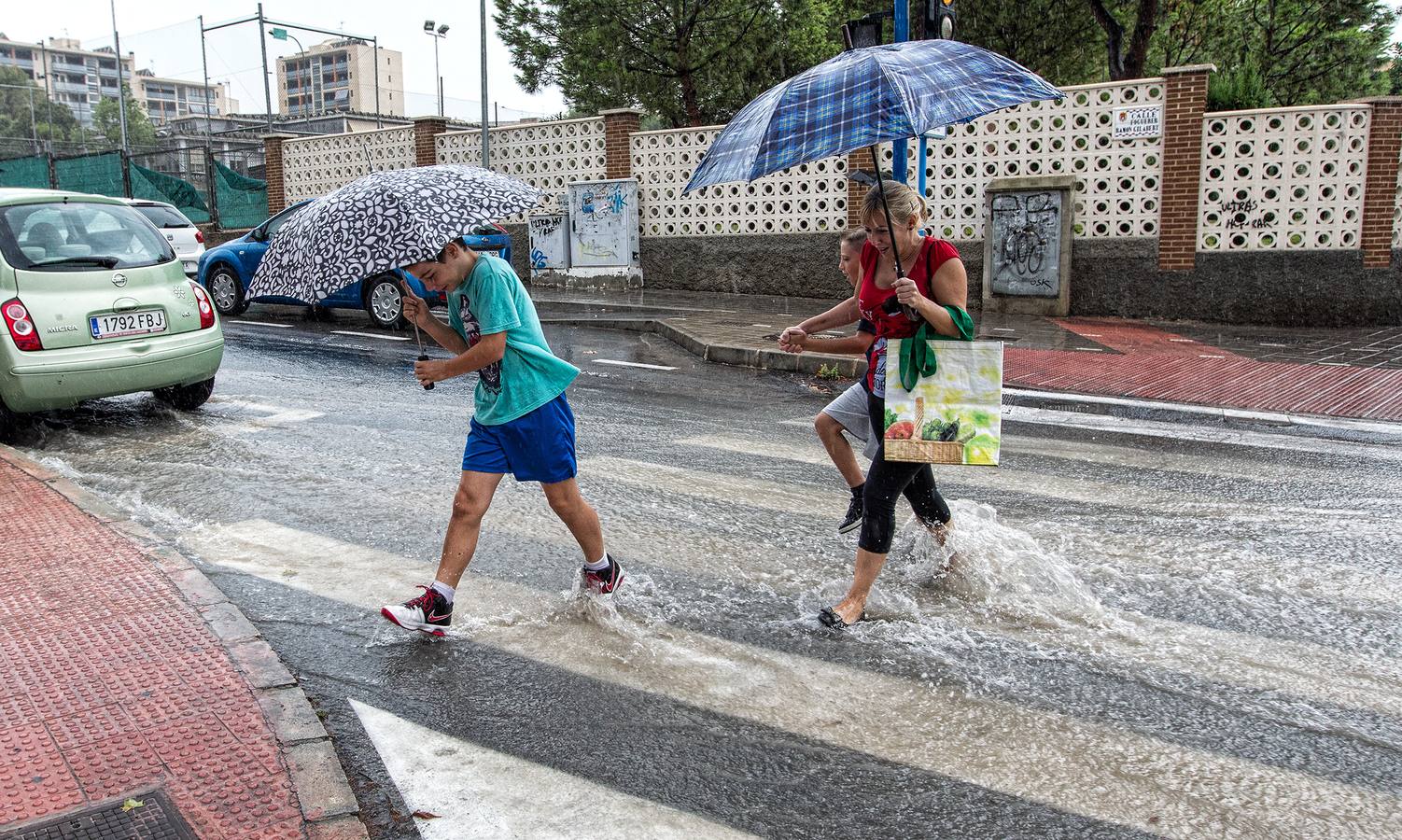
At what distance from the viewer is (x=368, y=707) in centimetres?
380

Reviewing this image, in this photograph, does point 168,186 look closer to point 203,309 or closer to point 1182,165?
point 203,309

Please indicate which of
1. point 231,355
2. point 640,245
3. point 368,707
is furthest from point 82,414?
point 640,245

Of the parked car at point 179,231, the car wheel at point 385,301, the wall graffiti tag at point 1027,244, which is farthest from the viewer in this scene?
the parked car at point 179,231

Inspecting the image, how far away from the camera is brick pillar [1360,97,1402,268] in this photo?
13.6 meters

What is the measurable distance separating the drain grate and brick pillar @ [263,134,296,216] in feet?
75.4

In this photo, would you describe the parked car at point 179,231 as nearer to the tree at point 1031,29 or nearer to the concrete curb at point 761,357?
the concrete curb at point 761,357

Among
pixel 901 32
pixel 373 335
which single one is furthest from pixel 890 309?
pixel 373 335

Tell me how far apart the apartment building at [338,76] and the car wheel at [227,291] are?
289 feet

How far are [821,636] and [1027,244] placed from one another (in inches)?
475

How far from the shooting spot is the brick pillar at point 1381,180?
13578 mm

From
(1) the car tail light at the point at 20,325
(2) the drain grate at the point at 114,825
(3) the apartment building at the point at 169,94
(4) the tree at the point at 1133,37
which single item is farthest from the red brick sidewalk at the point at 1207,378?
(3) the apartment building at the point at 169,94

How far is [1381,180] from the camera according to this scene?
539 inches

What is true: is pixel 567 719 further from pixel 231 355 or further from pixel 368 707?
pixel 231 355

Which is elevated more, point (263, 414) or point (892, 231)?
point (892, 231)
